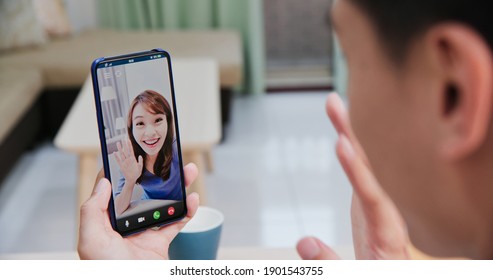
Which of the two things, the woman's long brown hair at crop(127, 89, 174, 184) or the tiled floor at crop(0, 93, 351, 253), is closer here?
the woman's long brown hair at crop(127, 89, 174, 184)

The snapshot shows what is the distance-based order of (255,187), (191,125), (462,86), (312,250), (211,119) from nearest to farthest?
(462,86) < (312,250) < (191,125) < (211,119) < (255,187)

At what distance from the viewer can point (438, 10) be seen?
8.8 inches

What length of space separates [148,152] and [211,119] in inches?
23.6

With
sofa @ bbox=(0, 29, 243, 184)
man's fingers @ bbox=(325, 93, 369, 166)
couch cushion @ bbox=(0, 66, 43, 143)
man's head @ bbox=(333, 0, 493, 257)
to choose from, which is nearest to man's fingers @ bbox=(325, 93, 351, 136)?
man's fingers @ bbox=(325, 93, 369, 166)

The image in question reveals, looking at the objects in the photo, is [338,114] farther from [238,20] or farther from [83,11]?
[238,20]

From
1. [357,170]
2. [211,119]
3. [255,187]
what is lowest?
[255,187]

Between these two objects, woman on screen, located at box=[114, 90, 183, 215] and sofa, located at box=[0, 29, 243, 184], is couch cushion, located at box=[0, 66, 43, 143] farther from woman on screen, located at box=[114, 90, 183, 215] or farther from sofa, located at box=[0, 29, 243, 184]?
woman on screen, located at box=[114, 90, 183, 215]

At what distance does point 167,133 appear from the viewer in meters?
0.39

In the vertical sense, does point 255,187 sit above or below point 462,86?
below

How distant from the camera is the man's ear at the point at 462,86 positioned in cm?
20

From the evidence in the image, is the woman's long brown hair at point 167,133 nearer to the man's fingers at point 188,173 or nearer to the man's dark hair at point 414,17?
the man's fingers at point 188,173

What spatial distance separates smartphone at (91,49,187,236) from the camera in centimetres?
36

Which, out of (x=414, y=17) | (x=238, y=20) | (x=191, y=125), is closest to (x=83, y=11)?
(x=191, y=125)
